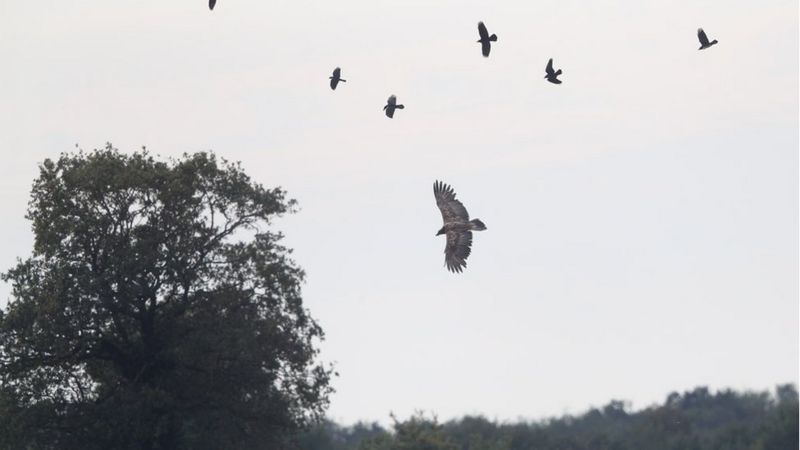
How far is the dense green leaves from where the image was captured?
77500 mm

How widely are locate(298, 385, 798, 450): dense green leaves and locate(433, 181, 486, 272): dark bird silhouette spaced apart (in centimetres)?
3228

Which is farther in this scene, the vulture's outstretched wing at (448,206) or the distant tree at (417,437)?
the distant tree at (417,437)

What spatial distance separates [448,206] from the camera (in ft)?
136

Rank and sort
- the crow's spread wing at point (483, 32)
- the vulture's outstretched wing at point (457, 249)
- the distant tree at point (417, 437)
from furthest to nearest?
the distant tree at point (417, 437), the crow's spread wing at point (483, 32), the vulture's outstretched wing at point (457, 249)

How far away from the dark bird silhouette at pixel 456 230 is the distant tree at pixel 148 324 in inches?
508

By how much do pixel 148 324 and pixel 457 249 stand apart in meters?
15.6

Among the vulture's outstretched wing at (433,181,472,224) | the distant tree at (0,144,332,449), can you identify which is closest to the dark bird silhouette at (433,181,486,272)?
the vulture's outstretched wing at (433,181,472,224)

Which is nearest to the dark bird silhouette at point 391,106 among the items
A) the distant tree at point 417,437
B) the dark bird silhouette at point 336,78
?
the dark bird silhouette at point 336,78

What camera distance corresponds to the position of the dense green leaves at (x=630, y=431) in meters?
77.5

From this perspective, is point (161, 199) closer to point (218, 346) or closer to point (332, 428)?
point (218, 346)

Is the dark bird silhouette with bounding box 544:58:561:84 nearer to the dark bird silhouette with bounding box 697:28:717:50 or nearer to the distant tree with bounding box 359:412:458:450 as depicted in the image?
the dark bird silhouette with bounding box 697:28:717:50

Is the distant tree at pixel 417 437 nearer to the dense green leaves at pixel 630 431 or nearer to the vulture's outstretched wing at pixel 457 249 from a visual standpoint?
the dense green leaves at pixel 630 431

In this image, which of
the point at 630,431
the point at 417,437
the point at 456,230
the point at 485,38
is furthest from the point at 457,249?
the point at 630,431

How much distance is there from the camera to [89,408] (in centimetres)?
5281
